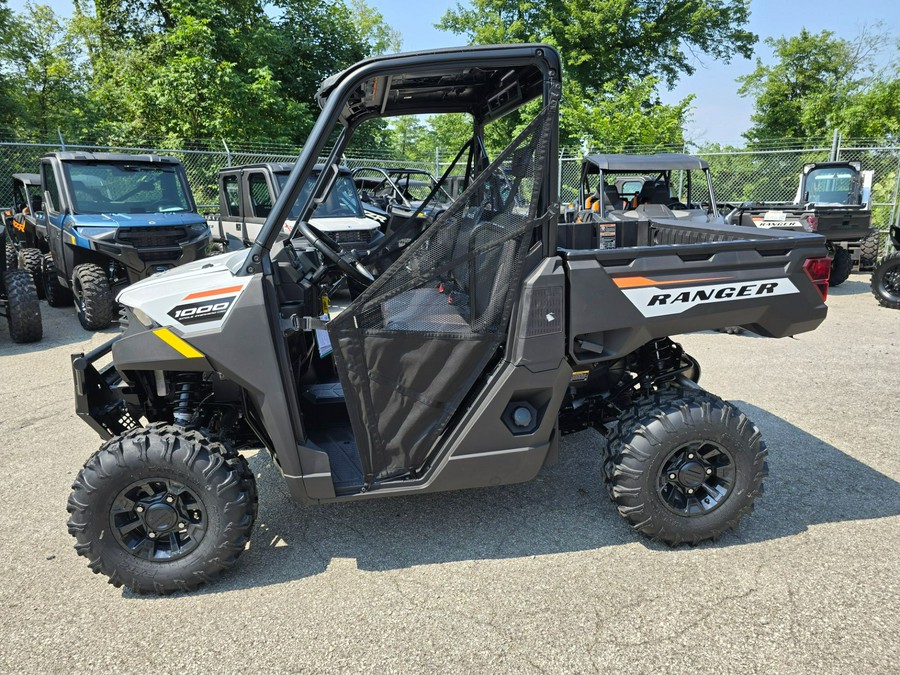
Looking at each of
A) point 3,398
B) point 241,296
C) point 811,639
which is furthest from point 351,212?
point 811,639

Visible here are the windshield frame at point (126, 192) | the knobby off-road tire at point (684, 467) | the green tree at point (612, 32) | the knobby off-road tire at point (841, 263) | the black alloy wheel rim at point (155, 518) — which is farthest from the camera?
the green tree at point (612, 32)

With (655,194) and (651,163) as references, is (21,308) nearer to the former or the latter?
(651,163)

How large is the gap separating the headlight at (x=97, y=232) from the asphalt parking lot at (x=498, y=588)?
4.46 metres

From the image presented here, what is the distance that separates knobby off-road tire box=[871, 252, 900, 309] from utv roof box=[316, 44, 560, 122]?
8258 millimetres

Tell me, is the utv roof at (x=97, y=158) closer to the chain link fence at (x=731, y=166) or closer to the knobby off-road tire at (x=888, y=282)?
the chain link fence at (x=731, y=166)

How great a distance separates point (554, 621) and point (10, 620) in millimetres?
2255

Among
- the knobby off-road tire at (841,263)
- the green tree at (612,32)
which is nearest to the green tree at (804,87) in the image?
the green tree at (612,32)

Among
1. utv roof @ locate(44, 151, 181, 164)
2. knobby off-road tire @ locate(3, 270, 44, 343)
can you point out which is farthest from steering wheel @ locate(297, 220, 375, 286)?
utv roof @ locate(44, 151, 181, 164)

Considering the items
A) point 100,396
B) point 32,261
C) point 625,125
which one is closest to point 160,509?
point 100,396

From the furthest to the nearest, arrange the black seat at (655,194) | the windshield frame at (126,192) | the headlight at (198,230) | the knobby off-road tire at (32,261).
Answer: the black seat at (655,194) < the knobby off-road tire at (32,261) < the headlight at (198,230) < the windshield frame at (126,192)

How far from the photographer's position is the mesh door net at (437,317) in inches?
98.0

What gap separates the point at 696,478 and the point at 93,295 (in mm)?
7442

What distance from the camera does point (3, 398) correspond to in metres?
5.25

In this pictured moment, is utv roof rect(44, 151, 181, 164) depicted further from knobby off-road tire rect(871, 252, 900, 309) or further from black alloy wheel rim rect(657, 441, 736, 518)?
knobby off-road tire rect(871, 252, 900, 309)
